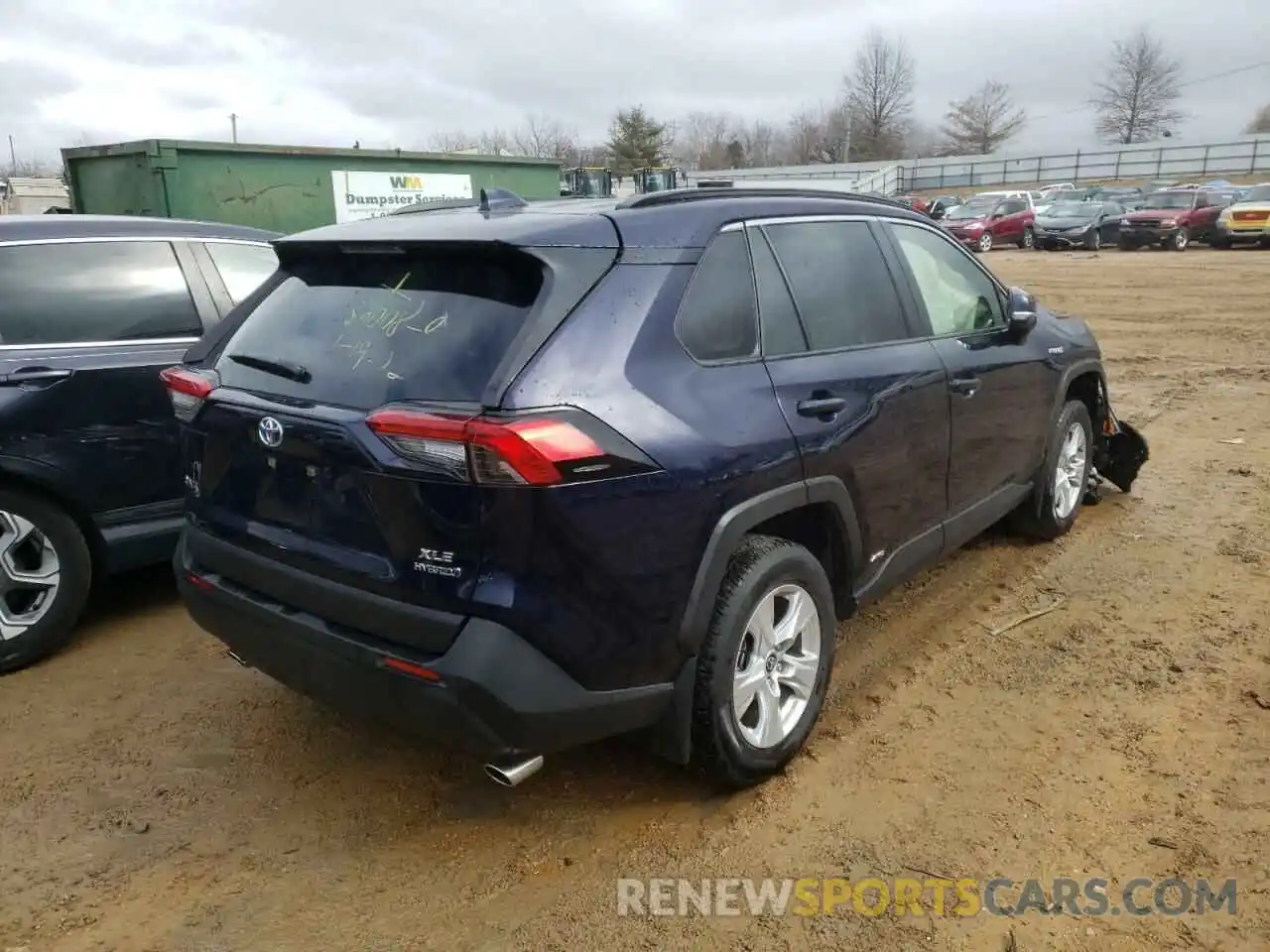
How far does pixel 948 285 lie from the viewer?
4254 mm

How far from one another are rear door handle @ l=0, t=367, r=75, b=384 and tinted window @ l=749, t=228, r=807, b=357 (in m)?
2.85

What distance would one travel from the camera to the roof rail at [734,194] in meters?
3.06

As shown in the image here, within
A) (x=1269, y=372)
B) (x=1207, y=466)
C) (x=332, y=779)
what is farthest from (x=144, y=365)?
(x=1269, y=372)

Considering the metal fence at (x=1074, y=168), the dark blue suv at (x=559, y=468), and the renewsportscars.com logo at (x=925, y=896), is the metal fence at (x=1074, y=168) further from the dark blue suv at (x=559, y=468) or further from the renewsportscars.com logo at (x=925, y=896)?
the renewsportscars.com logo at (x=925, y=896)

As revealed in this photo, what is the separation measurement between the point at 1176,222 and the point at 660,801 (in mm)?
27754

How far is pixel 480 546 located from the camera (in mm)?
2418

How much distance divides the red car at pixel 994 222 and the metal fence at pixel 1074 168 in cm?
2092

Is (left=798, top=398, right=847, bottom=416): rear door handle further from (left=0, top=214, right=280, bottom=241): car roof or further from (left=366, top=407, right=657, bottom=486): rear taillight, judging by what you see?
(left=0, top=214, right=280, bottom=241): car roof

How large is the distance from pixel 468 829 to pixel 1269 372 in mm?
10010

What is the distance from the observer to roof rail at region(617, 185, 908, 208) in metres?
3.06

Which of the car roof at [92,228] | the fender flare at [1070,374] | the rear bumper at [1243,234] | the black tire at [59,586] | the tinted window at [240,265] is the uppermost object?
the car roof at [92,228]

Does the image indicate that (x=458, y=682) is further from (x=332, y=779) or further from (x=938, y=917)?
(x=938, y=917)

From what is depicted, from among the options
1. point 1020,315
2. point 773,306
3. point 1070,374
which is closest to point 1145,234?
point 1070,374

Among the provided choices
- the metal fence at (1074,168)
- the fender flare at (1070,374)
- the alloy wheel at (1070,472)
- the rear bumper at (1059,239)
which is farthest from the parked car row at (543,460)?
the metal fence at (1074,168)
